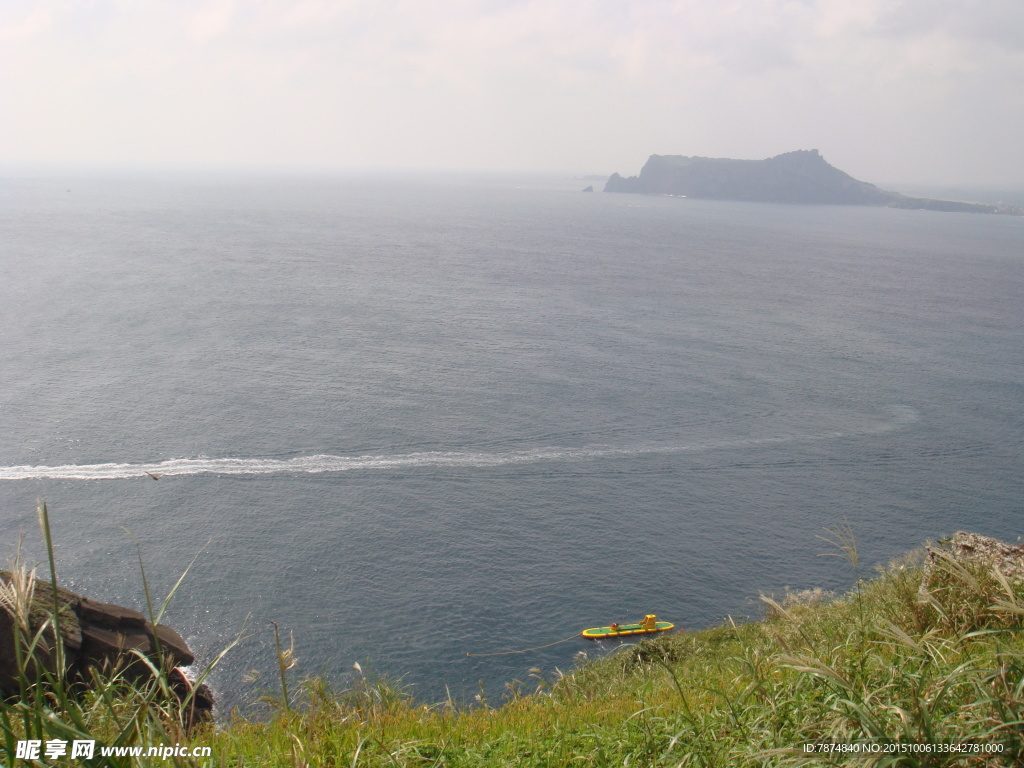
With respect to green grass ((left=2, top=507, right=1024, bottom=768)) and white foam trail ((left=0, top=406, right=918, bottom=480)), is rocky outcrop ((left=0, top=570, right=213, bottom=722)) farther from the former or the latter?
white foam trail ((left=0, top=406, right=918, bottom=480))

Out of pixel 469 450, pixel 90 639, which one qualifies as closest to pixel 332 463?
pixel 469 450

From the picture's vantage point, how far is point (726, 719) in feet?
28.2

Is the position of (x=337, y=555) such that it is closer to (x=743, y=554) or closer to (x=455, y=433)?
(x=455, y=433)

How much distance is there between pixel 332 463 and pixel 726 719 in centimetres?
5669

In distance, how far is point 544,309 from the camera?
107375 mm

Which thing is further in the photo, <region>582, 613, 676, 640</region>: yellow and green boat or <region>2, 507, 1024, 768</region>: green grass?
<region>582, 613, 676, 640</region>: yellow and green boat

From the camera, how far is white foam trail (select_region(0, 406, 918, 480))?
59.1 metres

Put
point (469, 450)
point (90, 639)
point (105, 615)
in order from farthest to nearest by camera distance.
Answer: point (469, 450) < point (105, 615) < point (90, 639)

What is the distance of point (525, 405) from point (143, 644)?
4537cm

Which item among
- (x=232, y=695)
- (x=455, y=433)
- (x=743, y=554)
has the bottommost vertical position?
(x=232, y=695)

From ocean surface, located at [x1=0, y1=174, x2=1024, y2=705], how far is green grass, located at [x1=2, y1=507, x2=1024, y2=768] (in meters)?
14.7

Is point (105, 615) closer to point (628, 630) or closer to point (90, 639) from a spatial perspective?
point (90, 639)

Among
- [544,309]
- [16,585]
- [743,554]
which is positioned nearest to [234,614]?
[743,554]

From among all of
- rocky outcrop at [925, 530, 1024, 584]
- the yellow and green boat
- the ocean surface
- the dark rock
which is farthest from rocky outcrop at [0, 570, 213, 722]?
rocky outcrop at [925, 530, 1024, 584]
